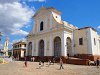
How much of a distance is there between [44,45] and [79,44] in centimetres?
764

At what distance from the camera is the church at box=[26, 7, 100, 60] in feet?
92.3

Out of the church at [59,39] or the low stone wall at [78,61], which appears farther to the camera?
the church at [59,39]

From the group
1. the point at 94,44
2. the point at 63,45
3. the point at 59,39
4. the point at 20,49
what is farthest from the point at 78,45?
the point at 20,49

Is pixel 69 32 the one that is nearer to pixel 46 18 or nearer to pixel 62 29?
pixel 62 29

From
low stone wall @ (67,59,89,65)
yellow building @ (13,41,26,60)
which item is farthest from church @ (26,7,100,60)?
yellow building @ (13,41,26,60)

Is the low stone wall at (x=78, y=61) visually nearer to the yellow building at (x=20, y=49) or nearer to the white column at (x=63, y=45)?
the white column at (x=63, y=45)

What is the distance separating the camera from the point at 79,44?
29188 millimetres

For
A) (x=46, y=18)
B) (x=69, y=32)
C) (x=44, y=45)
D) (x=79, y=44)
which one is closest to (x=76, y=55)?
(x=79, y=44)

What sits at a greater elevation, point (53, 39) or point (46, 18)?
point (46, 18)

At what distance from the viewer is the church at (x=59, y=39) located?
28.1 meters

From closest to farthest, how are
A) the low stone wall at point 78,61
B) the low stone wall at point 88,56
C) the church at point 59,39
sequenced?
the low stone wall at point 78,61, the low stone wall at point 88,56, the church at point 59,39

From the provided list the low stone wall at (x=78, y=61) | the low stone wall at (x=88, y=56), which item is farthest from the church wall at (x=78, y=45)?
the low stone wall at (x=78, y=61)

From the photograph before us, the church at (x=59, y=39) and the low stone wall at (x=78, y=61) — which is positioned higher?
the church at (x=59, y=39)

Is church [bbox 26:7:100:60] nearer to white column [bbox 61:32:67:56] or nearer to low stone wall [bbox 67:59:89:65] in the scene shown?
white column [bbox 61:32:67:56]
